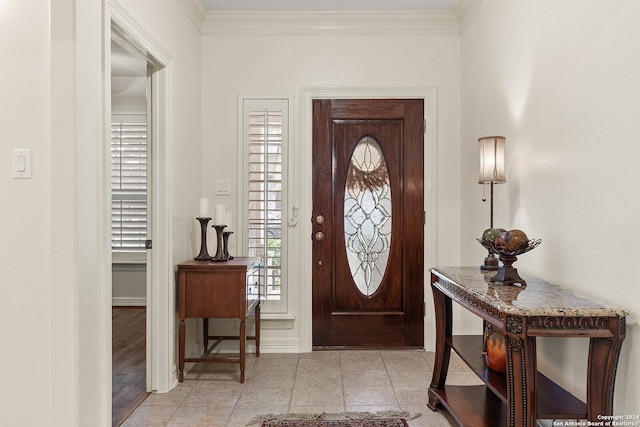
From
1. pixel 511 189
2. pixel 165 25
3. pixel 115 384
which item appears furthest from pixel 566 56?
pixel 115 384

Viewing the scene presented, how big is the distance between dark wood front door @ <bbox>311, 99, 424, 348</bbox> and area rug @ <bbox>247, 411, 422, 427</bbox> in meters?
1.20

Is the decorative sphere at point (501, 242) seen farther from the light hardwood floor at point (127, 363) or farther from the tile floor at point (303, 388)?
the light hardwood floor at point (127, 363)

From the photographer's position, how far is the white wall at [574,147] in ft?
5.39

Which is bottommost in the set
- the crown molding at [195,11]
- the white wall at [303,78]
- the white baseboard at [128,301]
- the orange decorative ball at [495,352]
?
the white baseboard at [128,301]

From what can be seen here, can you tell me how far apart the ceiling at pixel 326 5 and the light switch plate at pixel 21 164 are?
216 centimetres

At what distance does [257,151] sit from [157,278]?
135 centimetres

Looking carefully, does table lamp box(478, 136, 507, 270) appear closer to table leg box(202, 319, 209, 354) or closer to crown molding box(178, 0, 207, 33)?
table leg box(202, 319, 209, 354)

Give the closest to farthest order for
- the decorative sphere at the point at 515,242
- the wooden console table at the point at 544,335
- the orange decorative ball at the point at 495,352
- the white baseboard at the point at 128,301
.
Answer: the wooden console table at the point at 544,335 < the decorative sphere at the point at 515,242 < the orange decorative ball at the point at 495,352 < the white baseboard at the point at 128,301

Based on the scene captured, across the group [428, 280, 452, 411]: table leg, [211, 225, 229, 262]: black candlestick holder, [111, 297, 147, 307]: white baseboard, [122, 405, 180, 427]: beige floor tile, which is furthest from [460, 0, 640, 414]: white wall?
[111, 297, 147, 307]: white baseboard

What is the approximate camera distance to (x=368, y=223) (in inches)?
147

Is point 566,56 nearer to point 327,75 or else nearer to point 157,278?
point 327,75

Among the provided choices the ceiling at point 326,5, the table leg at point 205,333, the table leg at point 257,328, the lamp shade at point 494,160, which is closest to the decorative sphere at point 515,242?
the lamp shade at point 494,160

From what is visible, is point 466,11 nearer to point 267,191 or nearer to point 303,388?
point 267,191

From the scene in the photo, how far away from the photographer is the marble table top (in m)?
1.55
